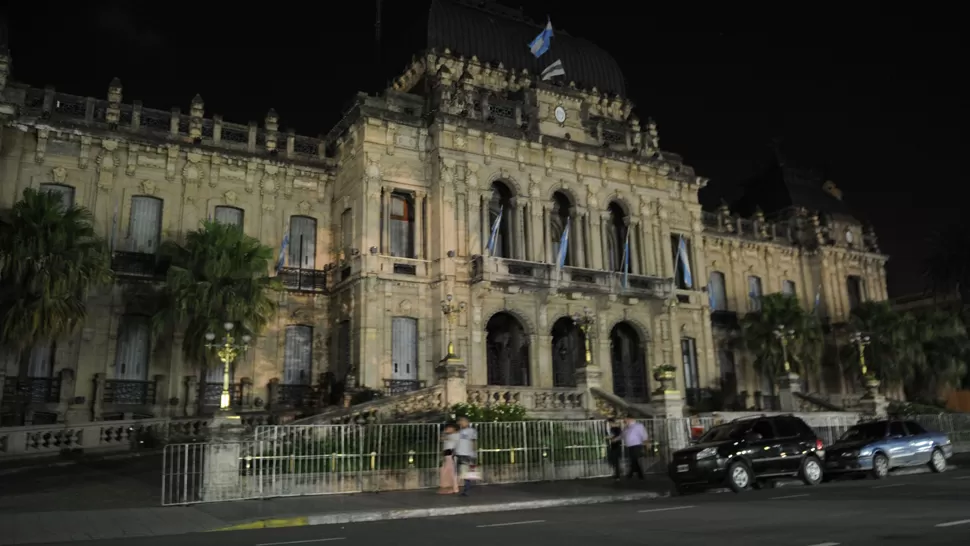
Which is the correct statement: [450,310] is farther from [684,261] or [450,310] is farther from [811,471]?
[811,471]

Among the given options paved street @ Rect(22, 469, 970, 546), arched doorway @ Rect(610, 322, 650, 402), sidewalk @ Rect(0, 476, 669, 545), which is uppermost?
arched doorway @ Rect(610, 322, 650, 402)

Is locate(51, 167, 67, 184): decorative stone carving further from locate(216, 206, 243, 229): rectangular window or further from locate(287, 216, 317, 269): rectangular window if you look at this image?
locate(287, 216, 317, 269): rectangular window

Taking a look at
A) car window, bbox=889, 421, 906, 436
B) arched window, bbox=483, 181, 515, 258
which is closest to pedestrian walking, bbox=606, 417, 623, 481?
A: car window, bbox=889, 421, 906, 436

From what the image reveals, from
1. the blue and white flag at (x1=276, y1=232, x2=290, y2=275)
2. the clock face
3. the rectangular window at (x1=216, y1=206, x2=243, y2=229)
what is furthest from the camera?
the clock face

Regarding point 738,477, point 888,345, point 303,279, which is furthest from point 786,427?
point 888,345

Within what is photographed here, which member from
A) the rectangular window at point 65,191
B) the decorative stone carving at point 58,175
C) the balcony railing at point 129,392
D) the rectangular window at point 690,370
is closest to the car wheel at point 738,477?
the rectangular window at point 690,370

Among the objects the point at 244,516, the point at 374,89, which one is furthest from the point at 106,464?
the point at 374,89

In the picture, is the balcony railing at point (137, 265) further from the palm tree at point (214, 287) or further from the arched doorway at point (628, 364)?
the arched doorway at point (628, 364)

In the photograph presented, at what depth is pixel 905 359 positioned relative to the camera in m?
40.2

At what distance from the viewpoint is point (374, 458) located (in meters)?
17.1

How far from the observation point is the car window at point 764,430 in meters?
17.2

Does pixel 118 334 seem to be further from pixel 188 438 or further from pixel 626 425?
pixel 626 425

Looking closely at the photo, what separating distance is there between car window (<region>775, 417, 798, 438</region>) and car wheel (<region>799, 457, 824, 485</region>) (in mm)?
637

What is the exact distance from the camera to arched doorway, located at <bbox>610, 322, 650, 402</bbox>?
3388 centimetres
